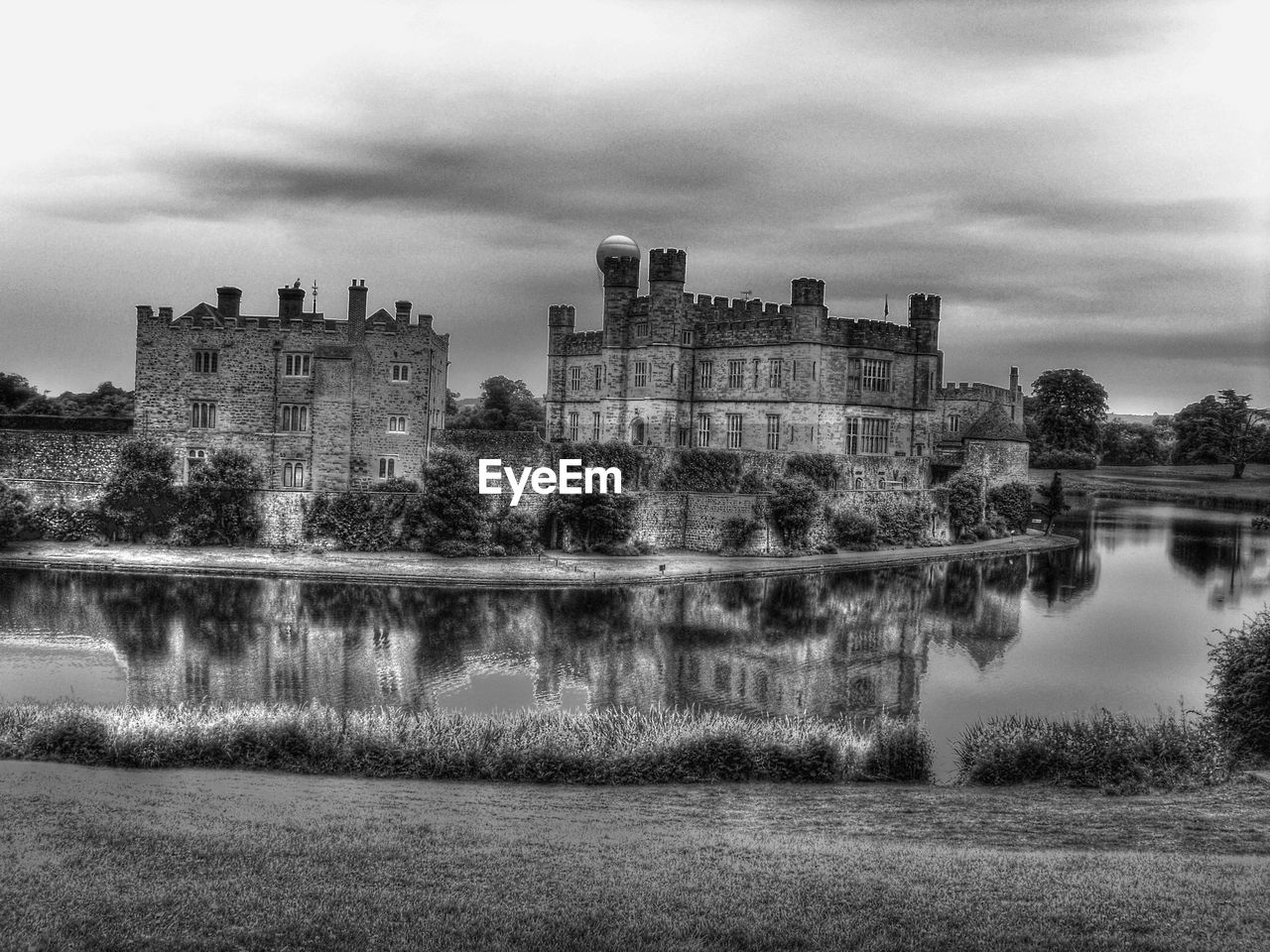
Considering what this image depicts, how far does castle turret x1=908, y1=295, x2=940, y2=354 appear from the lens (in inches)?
1788

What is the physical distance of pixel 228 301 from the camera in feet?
130

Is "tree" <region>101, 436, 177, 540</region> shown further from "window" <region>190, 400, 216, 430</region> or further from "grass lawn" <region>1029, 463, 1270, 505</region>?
"grass lawn" <region>1029, 463, 1270, 505</region>

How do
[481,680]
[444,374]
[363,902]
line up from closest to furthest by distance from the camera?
[363,902] < [481,680] < [444,374]

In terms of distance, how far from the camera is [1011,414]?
58.9 m

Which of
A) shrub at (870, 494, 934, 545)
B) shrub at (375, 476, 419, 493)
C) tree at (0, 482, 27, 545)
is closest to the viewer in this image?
tree at (0, 482, 27, 545)

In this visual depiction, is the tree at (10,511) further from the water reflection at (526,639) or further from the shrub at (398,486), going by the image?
the shrub at (398,486)

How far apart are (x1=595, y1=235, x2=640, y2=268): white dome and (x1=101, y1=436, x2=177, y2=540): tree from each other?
67.8ft

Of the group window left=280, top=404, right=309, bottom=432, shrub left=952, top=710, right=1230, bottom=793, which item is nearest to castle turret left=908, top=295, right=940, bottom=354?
window left=280, top=404, right=309, bottom=432

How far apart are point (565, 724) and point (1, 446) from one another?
28673 mm

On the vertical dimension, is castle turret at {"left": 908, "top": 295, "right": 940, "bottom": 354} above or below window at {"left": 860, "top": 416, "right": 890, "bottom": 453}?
above

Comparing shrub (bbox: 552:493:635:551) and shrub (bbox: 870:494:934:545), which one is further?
shrub (bbox: 870:494:934:545)

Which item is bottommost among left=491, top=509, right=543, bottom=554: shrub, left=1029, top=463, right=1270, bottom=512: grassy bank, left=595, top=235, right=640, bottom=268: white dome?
left=491, top=509, right=543, bottom=554: shrub

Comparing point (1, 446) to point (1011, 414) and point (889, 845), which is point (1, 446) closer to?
point (889, 845)

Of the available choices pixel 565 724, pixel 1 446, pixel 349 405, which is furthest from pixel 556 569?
pixel 1 446
